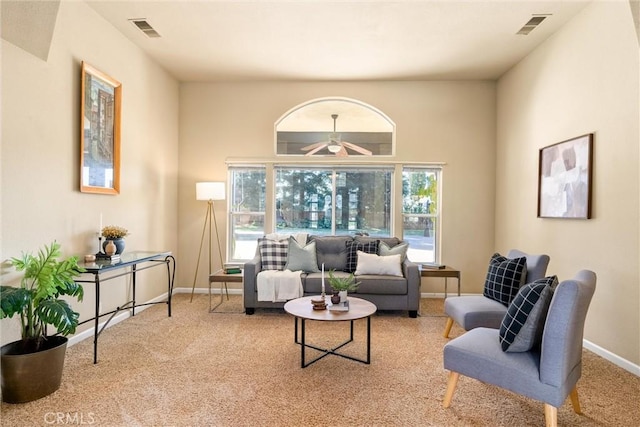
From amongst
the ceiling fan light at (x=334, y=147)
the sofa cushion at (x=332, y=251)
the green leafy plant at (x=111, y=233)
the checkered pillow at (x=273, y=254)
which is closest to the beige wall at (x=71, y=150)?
the green leafy plant at (x=111, y=233)

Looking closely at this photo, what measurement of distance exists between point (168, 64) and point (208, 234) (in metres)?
2.40

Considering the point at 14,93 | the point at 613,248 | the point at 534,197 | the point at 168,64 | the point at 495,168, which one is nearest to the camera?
the point at 14,93

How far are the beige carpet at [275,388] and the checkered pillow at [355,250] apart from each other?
1.14 metres

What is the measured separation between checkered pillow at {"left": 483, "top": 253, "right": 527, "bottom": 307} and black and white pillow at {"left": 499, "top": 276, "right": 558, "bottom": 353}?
3.50 ft

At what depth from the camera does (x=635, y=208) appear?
107 inches

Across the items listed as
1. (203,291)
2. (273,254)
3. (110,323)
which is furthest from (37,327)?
(203,291)

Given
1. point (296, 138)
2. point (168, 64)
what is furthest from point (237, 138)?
point (168, 64)

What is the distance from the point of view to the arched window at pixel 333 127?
205 inches

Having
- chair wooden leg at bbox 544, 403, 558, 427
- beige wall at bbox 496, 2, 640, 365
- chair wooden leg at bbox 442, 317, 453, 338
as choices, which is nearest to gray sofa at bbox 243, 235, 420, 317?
chair wooden leg at bbox 442, 317, 453, 338

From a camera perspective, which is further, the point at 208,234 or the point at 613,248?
the point at 208,234

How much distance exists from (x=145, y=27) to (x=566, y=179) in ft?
15.1

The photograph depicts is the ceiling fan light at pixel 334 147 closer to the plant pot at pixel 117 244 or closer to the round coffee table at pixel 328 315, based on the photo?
the round coffee table at pixel 328 315

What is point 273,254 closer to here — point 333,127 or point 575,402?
point 333,127

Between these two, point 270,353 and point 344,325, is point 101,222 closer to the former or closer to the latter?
point 270,353
